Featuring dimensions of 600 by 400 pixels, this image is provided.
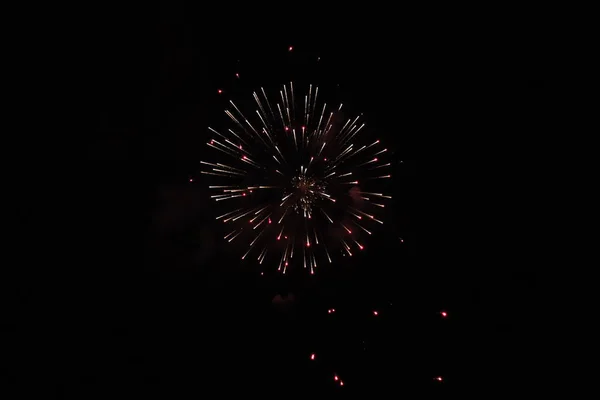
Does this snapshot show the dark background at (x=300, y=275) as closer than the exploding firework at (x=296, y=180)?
No

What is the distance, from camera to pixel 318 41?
1846mm

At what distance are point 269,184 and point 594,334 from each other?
1888 mm

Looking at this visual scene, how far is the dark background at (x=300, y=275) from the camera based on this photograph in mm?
1825

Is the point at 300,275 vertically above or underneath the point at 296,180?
underneath

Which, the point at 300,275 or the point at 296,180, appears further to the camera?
the point at 300,275

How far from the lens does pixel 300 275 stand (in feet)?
6.19

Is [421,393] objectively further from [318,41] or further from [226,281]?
[318,41]

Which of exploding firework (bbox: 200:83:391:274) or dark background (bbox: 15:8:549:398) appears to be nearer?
exploding firework (bbox: 200:83:391:274)

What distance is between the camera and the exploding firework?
1720mm

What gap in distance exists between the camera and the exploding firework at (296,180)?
1720 millimetres

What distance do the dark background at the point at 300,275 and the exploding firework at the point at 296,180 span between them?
4.4 inches

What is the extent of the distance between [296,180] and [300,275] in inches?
20.7

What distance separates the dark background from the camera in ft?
5.99

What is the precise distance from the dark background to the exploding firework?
0.37ft
